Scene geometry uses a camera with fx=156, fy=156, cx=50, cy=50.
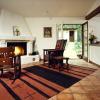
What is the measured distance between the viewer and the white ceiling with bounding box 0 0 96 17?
6800mm

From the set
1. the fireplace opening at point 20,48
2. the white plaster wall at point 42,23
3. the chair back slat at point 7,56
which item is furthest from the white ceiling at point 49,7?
the chair back slat at point 7,56

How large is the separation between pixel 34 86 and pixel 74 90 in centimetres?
90

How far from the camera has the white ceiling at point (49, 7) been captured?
6.80m

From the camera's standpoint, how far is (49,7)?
7.25 m

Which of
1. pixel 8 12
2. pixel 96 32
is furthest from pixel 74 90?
pixel 8 12

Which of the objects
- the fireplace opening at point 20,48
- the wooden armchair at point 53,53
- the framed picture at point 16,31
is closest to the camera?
the wooden armchair at point 53,53

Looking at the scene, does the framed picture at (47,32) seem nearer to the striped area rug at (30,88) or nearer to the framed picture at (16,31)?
the framed picture at (16,31)

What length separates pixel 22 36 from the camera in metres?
7.33

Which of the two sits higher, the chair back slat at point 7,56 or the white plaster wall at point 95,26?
the white plaster wall at point 95,26

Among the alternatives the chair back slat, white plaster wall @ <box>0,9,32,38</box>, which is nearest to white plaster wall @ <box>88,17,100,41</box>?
white plaster wall @ <box>0,9,32,38</box>

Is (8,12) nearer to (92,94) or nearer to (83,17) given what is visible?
(83,17)

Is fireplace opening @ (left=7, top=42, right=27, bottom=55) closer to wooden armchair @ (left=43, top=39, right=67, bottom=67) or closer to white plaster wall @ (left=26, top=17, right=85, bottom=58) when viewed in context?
white plaster wall @ (left=26, top=17, right=85, bottom=58)

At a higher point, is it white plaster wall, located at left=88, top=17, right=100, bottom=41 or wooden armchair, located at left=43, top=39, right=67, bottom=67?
white plaster wall, located at left=88, top=17, right=100, bottom=41

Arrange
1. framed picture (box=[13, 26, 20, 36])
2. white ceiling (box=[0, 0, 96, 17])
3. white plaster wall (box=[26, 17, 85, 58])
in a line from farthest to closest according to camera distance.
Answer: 1. white plaster wall (box=[26, 17, 85, 58])
2. framed picture (box=[13, 26, 20, 36])
3. white ceiling (box=[0, 0, 96, 17])
